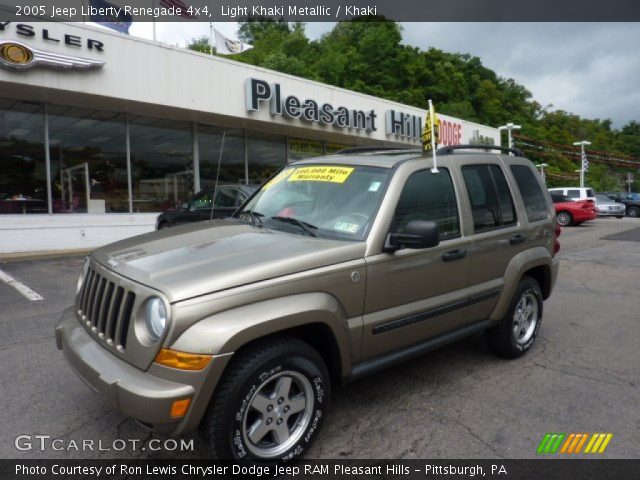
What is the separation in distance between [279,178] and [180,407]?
88.6 inches

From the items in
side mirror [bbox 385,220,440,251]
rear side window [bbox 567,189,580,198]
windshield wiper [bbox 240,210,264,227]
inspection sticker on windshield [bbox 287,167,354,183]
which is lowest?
side mirror [bbox 385,220,440,251]

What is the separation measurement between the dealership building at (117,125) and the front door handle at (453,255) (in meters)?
10.2

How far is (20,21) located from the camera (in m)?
9.84

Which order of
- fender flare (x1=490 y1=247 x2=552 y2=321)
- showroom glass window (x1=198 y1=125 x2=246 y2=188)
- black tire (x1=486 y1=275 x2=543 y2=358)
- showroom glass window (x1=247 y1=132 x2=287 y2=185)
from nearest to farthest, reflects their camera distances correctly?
fender flare (x1=490 y1=247 x2=552 y2=321) < black tire (x1=486 y1=275 x2=543 y2=358) < showroom glass window (x1=198 y1=125 x2=246 y2=188) < showroom glass window (x1=247 y1=132 x2=287 y2=185)

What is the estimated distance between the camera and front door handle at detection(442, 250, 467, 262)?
3.34 metres

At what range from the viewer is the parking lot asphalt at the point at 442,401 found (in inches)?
112

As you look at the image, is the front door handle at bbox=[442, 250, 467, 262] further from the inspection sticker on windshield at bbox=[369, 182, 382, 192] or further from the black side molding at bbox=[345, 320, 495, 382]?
the inspection sticker on windshield at bbox=[369, 182, 382, 192]

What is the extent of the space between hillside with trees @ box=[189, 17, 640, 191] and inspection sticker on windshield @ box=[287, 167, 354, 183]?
38.8 meters

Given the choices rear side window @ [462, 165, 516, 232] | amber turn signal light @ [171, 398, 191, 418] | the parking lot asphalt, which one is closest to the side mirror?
rear side window @ [462, 165, 516, 232]

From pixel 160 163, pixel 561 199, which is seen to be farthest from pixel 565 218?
pixel 160 163

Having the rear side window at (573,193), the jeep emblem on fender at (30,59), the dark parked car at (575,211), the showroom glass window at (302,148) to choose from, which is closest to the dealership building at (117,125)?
the jeep emblem on fender at (30,59)

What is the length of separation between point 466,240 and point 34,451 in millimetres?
3136

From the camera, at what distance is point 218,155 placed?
49.0 feet

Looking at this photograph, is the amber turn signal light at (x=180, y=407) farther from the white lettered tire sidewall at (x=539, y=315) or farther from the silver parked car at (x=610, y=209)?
the silver parked car at (x=610, y=209)
